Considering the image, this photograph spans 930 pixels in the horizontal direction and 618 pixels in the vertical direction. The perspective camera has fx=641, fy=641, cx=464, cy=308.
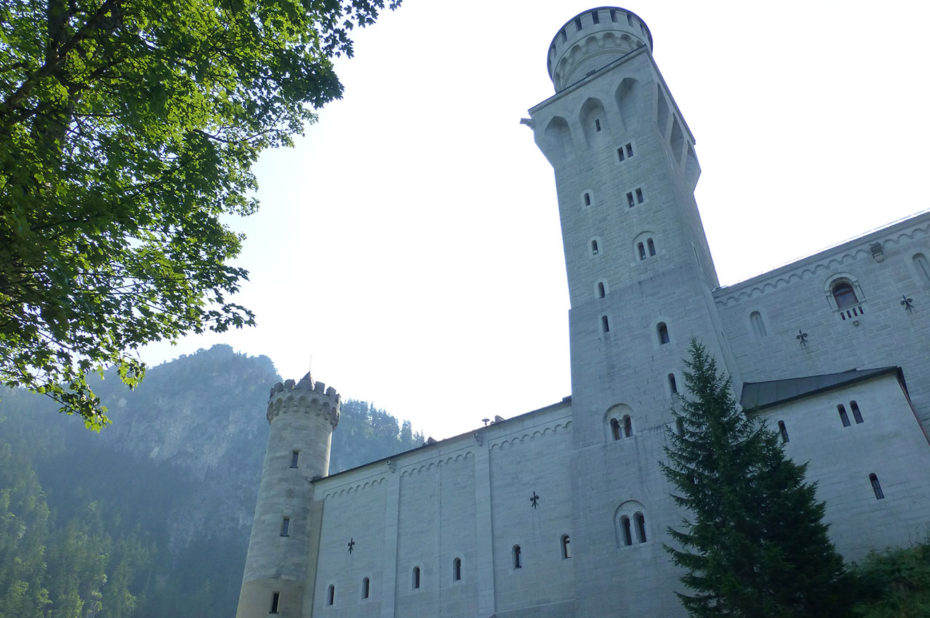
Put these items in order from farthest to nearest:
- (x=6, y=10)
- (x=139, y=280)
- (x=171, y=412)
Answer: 1. (x=171, y=412)
2. (x=139, y=280)
3. (x=6, y=10)

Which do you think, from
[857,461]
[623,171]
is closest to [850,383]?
[857,461]

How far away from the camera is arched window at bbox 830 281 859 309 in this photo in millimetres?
24109

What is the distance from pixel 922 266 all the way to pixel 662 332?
367 inches

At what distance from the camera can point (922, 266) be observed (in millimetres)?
23156

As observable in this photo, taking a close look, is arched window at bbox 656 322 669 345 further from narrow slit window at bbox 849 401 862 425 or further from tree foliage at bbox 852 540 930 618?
tree foliage at bbox 852 540 930 618

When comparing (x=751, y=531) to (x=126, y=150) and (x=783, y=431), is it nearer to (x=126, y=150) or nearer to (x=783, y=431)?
(x=783, y=431)

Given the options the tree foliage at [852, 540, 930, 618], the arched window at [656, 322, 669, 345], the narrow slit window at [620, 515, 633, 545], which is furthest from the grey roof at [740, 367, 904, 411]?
the narrow slit window at [620, 515, 633, 545]

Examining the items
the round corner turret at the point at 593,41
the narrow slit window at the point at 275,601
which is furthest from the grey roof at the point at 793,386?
the narrow slit window at the point at 275,601

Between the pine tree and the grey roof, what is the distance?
358 centimetres

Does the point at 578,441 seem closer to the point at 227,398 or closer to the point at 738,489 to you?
the point at 738,489

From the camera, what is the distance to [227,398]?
148 meters

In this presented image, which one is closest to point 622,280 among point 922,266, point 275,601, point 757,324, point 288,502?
point 757,324

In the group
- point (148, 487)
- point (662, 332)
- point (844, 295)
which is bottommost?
point (662, 332)

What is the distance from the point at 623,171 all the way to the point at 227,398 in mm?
136281
